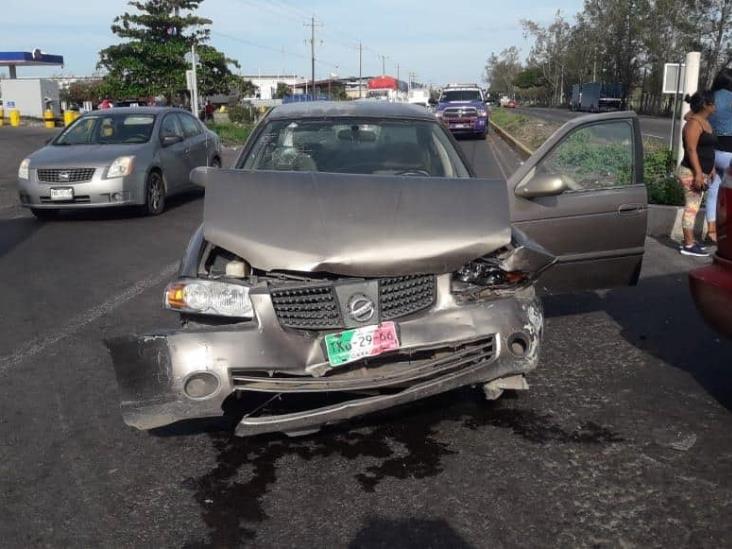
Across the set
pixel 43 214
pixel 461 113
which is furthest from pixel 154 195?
pixel 461 113

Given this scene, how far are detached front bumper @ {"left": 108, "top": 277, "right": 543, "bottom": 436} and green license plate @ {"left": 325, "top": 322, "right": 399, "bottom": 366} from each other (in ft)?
0.17

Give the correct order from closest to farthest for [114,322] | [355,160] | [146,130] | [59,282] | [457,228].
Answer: [457,228]
[355,160]
[114,322]
[59,282]
[146,130]

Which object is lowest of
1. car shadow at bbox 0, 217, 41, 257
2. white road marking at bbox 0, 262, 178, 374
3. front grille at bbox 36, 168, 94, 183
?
car shadow at bbox 0, 217, 41, 257

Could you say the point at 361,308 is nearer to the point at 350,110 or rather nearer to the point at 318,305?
the point at 318,305

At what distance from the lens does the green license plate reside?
3.43 metres

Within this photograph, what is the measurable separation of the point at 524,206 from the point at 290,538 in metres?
3.19

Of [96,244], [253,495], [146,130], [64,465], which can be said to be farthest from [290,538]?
[146,130]

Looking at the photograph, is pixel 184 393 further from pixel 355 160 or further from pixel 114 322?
pixel 114 322

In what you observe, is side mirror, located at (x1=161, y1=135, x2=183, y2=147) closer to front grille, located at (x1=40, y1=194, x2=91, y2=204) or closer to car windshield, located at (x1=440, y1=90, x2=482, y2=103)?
front grille, located at (x1=40, y1=194, x2=91, y2=204)

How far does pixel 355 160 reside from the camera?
204 inches

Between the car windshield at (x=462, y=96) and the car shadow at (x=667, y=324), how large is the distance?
24697 millimetres

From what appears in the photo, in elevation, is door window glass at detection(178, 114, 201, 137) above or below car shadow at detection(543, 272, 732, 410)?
above

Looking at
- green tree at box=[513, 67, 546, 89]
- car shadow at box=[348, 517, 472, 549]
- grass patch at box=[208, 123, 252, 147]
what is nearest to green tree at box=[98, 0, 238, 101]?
grass patch at box=[208, 123, 252, 147]

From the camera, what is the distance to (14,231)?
34.0 feet
